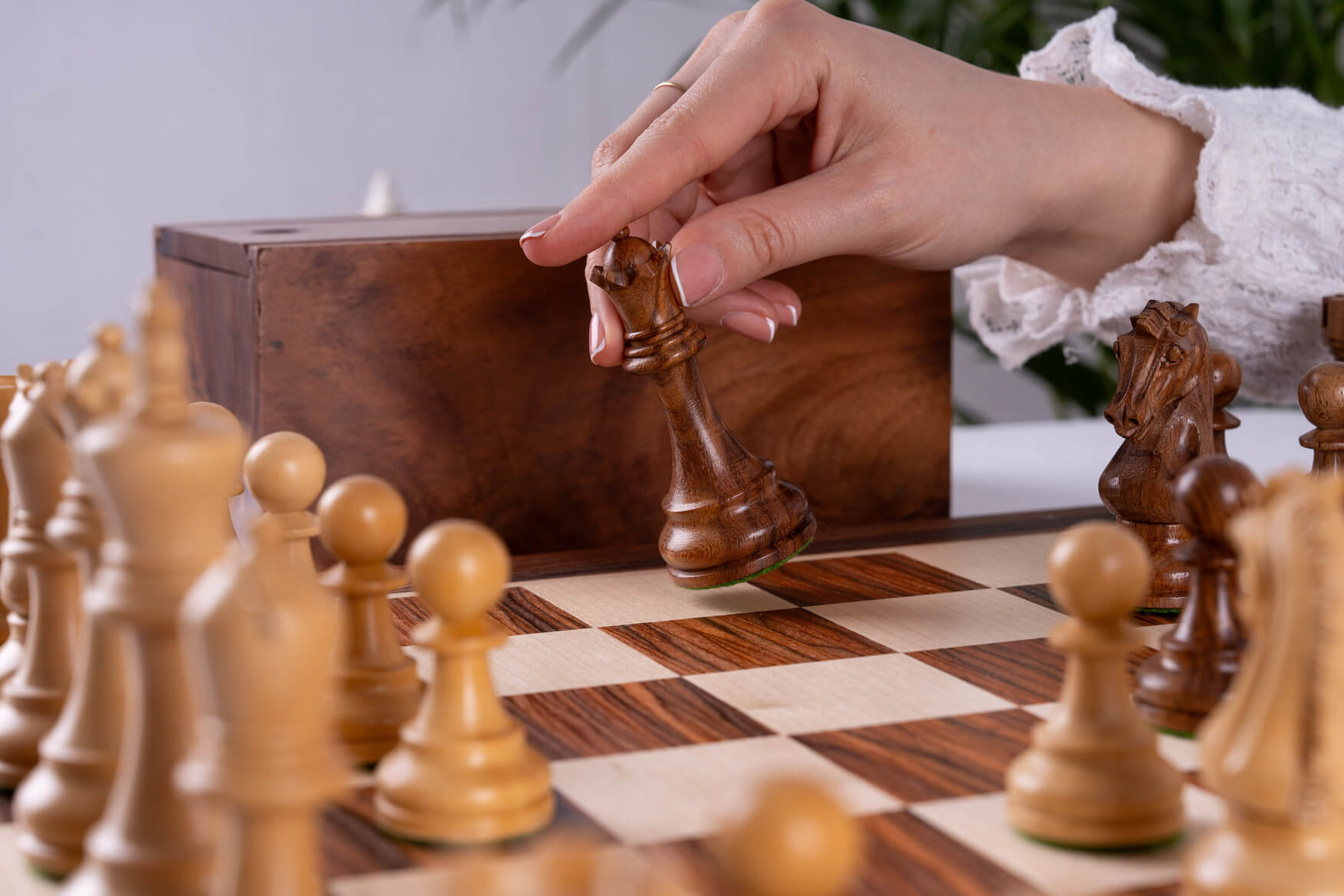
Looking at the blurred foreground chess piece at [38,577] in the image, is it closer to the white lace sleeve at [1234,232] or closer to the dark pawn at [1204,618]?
the dark pawn at [1204,618]

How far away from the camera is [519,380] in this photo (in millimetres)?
1240

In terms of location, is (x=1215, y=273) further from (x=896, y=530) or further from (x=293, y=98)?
(x=293, y=98)

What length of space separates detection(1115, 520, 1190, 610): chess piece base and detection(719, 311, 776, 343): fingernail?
353 mm

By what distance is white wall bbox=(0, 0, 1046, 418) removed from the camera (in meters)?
3.57

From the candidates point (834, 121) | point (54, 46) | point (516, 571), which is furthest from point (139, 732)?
point (54, 46)

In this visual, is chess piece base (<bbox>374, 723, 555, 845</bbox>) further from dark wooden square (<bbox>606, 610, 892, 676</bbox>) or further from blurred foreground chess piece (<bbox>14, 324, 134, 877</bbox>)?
dark wooden square (<bbox>606, 610, 892, 676</bbox>)

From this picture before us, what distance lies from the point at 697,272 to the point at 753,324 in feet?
0.61

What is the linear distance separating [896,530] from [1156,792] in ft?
2.07

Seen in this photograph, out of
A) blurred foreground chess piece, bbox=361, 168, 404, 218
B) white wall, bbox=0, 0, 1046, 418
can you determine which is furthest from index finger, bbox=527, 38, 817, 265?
white wall, bbox=0, 0, 1046, 418

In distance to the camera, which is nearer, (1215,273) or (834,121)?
(834,121)

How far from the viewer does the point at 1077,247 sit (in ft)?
4.87

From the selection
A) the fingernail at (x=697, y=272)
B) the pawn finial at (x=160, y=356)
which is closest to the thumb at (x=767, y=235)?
the fingernail at (x=697, y=272)

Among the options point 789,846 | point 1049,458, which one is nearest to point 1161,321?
point 789,846

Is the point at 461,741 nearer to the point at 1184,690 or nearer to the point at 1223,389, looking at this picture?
the point at 1184,690
